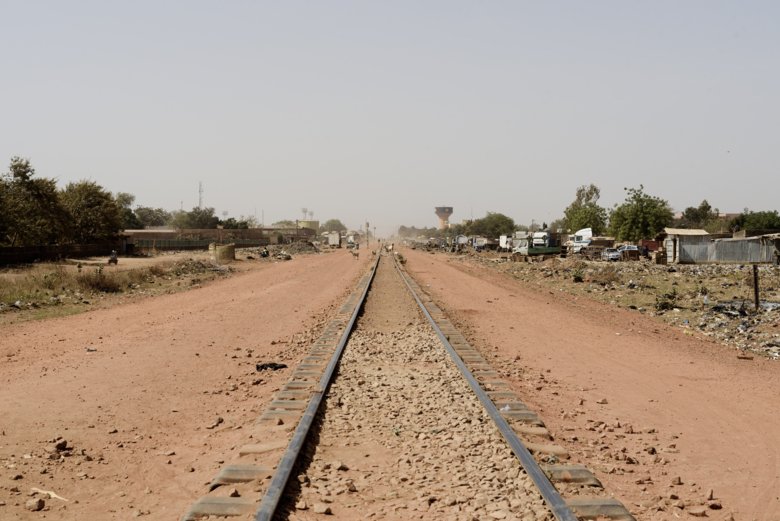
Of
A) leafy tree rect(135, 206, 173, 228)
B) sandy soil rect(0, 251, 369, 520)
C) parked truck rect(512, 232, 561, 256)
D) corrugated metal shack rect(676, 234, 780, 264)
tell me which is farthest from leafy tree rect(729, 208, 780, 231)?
leafy tree rect(135, 206, 173, 228)

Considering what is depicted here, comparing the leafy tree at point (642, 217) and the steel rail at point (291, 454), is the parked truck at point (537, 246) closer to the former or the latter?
the leafy tree at point (642, 217)

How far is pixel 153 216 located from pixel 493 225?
287 feet

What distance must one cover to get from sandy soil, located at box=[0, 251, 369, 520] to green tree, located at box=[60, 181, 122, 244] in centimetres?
4579

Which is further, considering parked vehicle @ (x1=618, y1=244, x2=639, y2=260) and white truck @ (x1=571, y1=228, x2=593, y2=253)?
white truck @ (x1=571, y1=228, x2=593, y2=253)

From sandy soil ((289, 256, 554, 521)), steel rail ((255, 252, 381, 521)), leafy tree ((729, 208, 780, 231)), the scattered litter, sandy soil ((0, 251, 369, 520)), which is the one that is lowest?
sandy soil ((0, 251, 369, 520))

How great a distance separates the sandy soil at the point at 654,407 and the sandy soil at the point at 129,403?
3.68 metres

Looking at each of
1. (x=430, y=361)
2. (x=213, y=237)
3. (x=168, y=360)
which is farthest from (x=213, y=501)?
(x=213, y=237)

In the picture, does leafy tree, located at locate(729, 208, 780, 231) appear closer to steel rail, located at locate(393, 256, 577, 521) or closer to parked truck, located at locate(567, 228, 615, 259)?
parked truck, located at locate(567, 228, 615, 259)

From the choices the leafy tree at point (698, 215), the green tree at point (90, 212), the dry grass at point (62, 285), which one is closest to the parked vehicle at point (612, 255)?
the dry grass at point (62, 285)

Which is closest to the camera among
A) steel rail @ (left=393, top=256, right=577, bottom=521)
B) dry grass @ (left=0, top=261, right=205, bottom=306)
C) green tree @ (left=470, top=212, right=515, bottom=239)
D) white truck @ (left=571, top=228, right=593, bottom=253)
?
steel rail @ (left=393, top=256, right=577, bottom=521)

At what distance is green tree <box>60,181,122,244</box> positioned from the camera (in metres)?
58.6

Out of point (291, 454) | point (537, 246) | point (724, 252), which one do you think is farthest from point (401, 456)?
point (537, 246)

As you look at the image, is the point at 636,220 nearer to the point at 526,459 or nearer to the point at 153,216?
the point at 526,459

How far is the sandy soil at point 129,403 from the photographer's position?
5.57m
